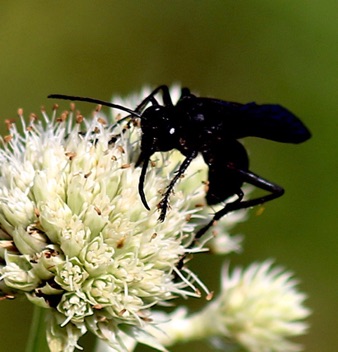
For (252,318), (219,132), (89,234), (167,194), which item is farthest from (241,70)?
(89,234)

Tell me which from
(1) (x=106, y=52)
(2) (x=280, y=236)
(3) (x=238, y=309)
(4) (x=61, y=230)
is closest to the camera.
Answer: (4) (x=61, y=230)

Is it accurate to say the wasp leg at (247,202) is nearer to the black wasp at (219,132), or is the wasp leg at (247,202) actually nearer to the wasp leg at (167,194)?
the black wasp at (219,132)

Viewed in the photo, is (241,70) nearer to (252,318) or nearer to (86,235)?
(252,318)

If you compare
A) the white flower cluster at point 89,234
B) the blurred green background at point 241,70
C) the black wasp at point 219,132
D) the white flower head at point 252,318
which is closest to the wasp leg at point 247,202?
the black wasp at point 219,132

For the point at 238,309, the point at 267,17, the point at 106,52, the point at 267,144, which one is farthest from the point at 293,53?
the point at 238,309

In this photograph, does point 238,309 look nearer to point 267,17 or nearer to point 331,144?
point 331,144

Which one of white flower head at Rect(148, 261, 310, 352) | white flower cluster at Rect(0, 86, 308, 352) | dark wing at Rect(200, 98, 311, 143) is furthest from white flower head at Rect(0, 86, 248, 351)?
white flower head at Rect(148, 261, 310, 352)
